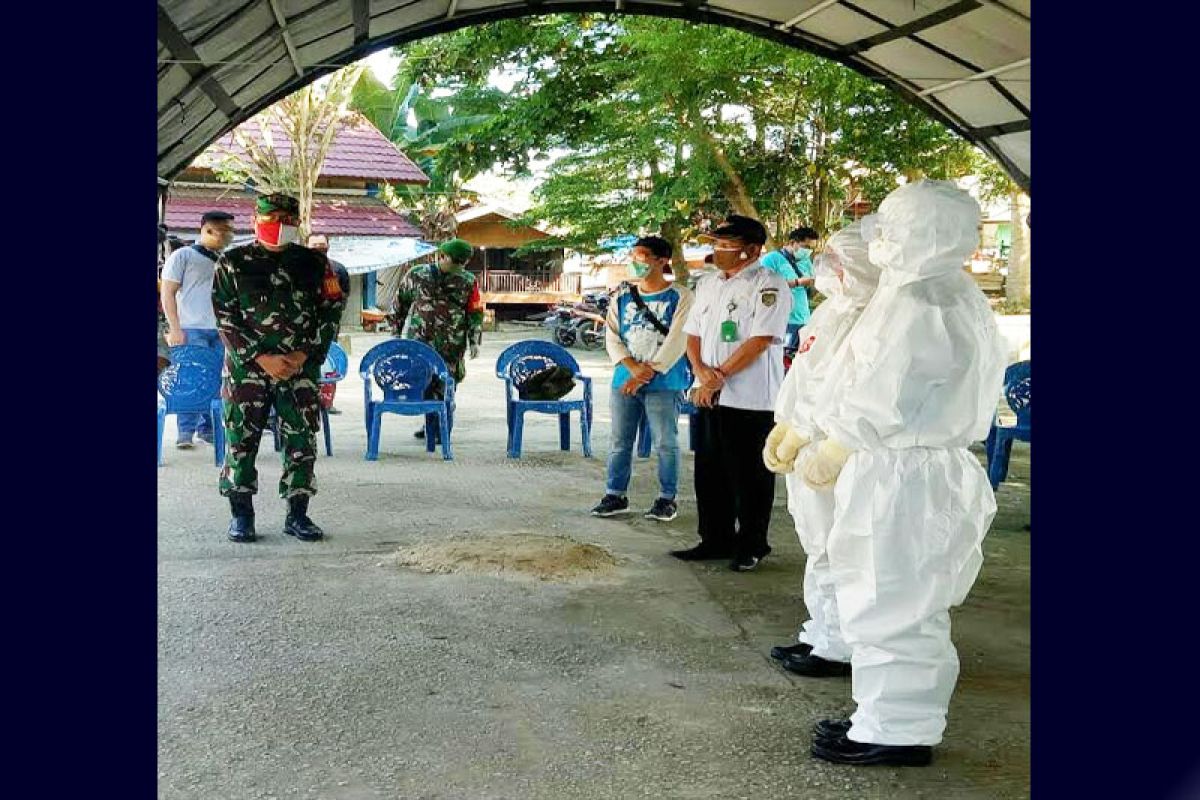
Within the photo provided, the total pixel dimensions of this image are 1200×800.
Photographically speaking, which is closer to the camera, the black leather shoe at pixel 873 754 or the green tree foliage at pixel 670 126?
the black leather shoe at pixel 873 754

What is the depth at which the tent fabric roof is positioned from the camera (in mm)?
6699

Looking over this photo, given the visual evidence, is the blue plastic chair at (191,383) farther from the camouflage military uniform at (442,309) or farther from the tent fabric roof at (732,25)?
the camouflage military uniform at (442,309)

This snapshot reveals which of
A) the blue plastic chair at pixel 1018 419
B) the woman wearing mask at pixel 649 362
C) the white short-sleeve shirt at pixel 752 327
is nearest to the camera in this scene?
the white short-sleeve shirt at pixel 752 327

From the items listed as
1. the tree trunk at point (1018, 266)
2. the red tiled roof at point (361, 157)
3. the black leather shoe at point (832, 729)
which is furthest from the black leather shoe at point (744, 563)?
the tree trunk at point (1018, 266)

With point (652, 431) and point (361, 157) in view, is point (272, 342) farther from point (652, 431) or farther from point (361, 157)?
point (361, 157)

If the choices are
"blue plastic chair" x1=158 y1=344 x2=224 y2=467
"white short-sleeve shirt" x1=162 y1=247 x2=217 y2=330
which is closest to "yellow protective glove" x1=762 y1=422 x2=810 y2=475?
"blue plastic chair" x1=158 y1=344 x2=224 y2=467

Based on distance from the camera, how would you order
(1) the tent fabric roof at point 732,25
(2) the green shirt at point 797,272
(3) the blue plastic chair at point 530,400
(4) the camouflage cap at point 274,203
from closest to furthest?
1. (4) the camouflage cap at point 274,203
2. (1) the tent fabric roof at point 732,25
3. (3) the blue plastic chair at point 530,400
4. (2) the green shirt at point 797,272

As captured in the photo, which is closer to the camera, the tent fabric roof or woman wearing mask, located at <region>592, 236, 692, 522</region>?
woman wearing mask, located at <region>592, 236, 692, 522</region>

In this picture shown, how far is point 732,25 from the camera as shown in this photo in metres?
8.12

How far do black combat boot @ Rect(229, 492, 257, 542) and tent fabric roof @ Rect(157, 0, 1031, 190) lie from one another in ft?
7.22

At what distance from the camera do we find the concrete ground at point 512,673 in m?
3.25

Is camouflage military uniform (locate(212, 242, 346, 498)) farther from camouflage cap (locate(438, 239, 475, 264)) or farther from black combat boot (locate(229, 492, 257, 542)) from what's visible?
camouflage cap (locate(438, 239, 475, 264))

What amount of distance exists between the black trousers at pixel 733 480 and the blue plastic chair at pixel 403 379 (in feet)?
10.5
